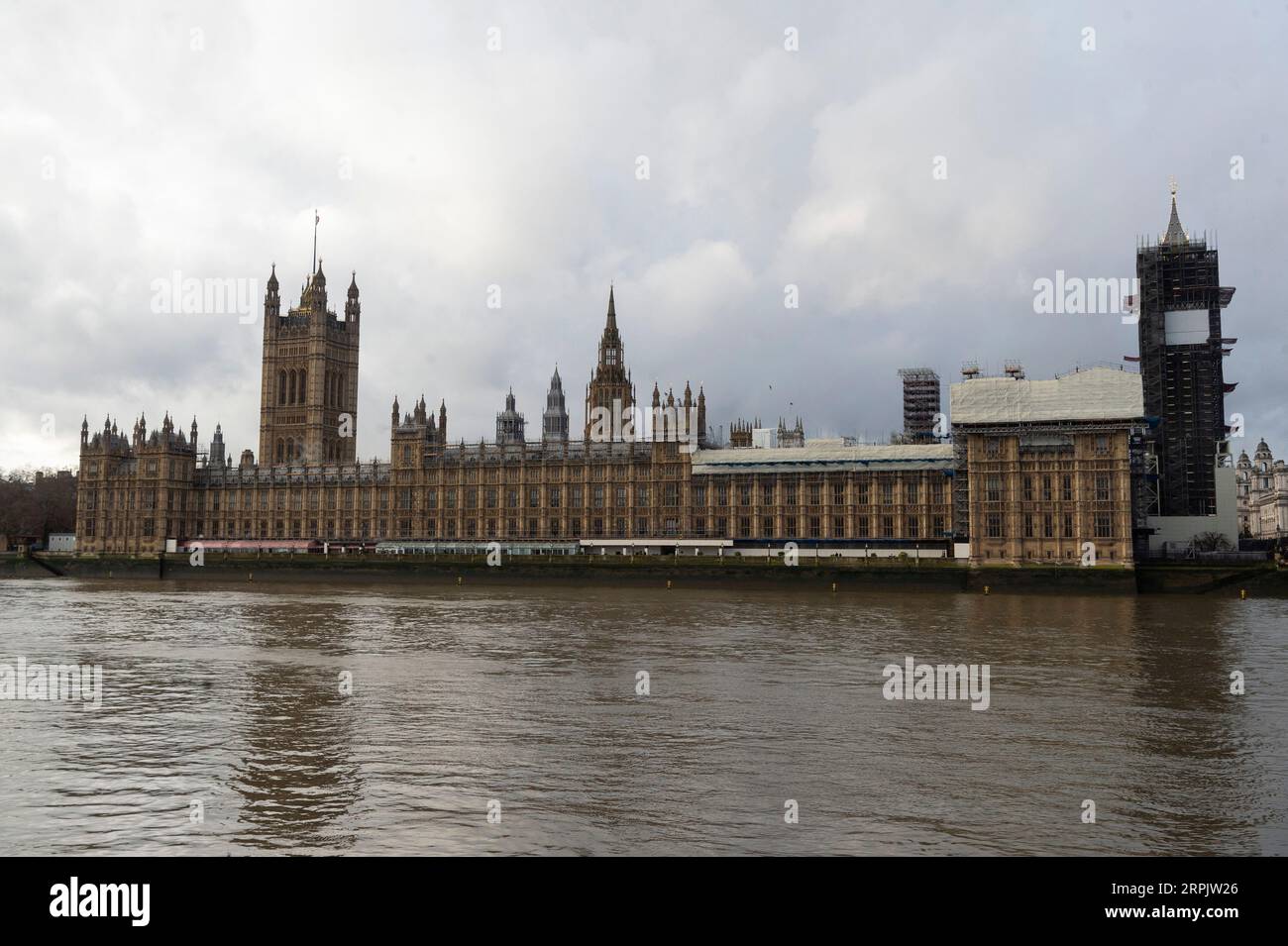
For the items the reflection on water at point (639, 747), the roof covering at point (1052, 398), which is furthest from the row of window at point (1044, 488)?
the reflection on water at point (639, 747)

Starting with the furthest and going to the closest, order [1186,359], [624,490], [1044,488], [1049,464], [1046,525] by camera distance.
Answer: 1. [1186,359]
2. [624,490]
3. [1049,464]
4. [1044,488]
5. [1046,525]

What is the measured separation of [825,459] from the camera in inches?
4481

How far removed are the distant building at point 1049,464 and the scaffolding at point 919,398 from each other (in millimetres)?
49849

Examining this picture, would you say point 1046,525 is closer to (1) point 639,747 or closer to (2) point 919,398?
(2) point 919,398

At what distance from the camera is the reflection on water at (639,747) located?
16266 mm

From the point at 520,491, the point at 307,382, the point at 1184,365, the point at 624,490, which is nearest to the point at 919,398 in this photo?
the point at 1184,365

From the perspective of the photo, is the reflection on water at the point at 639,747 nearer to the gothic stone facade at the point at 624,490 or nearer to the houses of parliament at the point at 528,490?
the gothic stone facade at the point at 624,490

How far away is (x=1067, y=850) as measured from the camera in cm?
1541

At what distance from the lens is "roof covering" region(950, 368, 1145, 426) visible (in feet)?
309

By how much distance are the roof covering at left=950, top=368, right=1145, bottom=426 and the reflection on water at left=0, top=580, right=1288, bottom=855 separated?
52021mm

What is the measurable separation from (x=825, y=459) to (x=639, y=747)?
9403 centimetres

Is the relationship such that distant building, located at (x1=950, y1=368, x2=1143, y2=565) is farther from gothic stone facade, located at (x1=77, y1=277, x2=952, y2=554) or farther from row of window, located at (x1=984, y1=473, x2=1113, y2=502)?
gothic stone facade, located at (x1=77, y1=277, x2=952, y2=554)

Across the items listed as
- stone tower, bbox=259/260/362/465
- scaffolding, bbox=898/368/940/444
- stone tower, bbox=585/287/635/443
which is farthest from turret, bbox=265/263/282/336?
scaffolding, bbox=898/368/940/444
